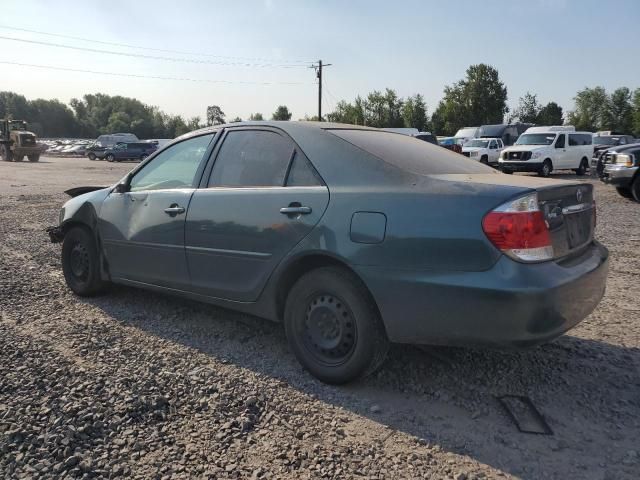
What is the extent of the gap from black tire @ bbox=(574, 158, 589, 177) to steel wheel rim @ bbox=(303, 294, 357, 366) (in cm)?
2396

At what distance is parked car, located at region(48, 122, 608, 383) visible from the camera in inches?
107

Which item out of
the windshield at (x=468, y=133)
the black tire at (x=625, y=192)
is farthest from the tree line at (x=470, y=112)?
the black tire at (x=625, y=192)

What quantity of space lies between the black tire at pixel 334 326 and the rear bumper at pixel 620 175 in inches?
485

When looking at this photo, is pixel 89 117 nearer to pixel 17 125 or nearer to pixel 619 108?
pixel 17 125

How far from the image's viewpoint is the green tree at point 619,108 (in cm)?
8112

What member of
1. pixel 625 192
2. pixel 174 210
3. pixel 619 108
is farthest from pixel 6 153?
pixel 619 108

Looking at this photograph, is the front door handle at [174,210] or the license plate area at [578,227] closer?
the license plate area at [578,227]

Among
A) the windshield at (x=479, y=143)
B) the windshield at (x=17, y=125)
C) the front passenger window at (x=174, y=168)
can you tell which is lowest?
the front passenger window at (x=174, y=168)

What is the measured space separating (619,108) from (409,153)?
96.2 metres

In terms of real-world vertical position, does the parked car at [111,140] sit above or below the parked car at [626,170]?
A: above

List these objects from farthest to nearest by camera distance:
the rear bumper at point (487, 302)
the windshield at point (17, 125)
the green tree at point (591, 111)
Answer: the green tree at point (591, 111)
the windshield at point (17, 125)
the rear bumper at point (487, 302)

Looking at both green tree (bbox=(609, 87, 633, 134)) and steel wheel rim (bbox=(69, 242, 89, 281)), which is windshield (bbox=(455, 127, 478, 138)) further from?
green tree (bbox=(609, 87, 633, 134))

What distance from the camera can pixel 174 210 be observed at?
407cm

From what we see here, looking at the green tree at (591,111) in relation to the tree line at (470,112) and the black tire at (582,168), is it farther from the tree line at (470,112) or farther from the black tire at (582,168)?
the black tire at (582,168)
